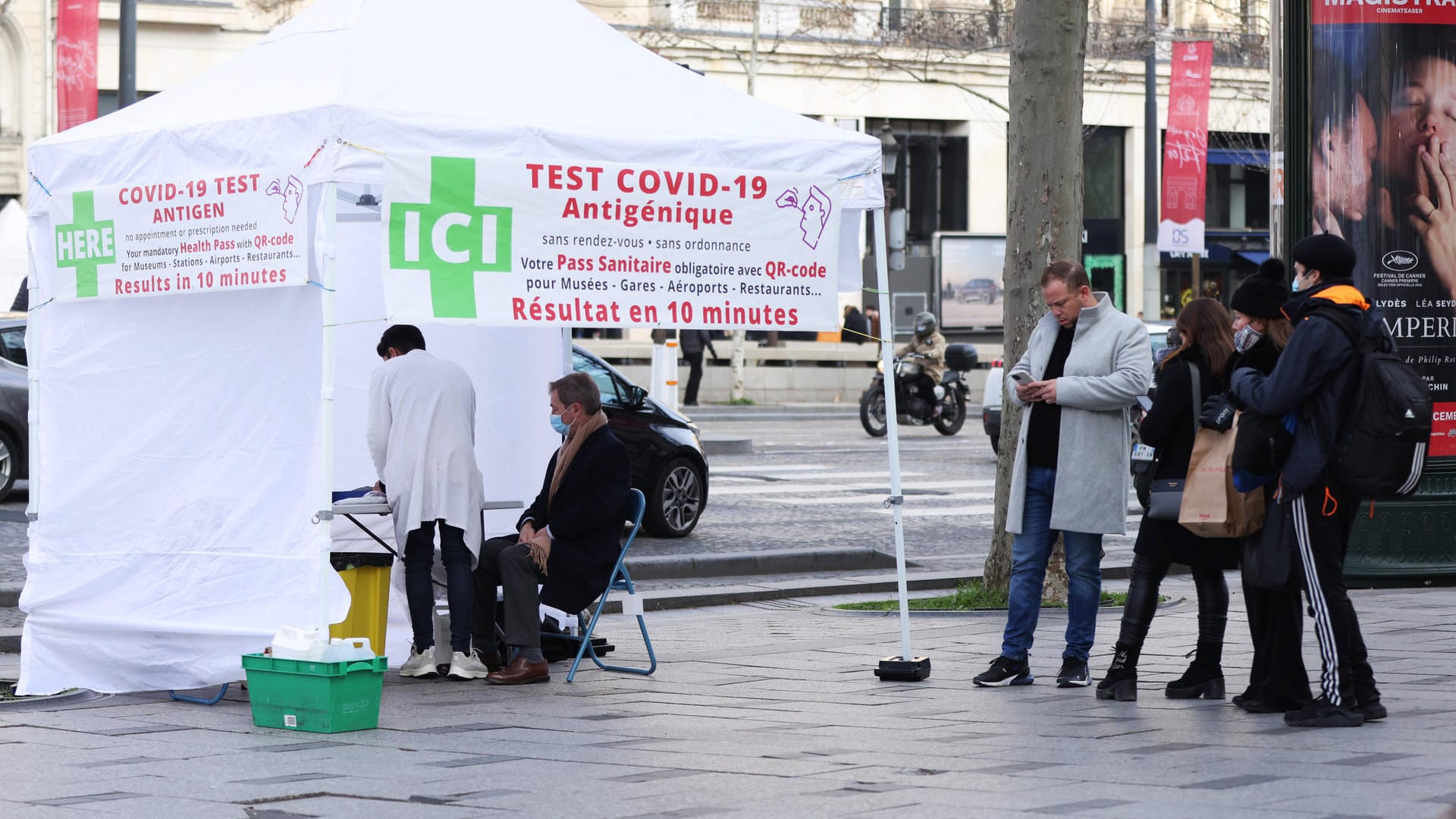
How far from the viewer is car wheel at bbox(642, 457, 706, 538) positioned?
619 inches

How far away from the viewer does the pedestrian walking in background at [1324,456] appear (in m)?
7.28

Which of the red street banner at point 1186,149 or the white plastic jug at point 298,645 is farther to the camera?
the red street banner at point 1186,149

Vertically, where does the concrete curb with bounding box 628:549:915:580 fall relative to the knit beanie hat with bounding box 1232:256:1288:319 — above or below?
below

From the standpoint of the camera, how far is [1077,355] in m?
8.41

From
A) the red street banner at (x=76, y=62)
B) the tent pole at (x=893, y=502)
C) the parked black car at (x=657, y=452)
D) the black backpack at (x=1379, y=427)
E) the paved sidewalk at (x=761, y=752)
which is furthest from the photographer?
the red street banner at (x=76, y=62)

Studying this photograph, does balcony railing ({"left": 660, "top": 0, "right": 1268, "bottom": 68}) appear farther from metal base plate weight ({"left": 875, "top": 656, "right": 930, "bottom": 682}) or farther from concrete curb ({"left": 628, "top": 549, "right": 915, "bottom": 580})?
metal base plate weight ({"left": 875, "top": 656, "right": 930, "bottom": 682})

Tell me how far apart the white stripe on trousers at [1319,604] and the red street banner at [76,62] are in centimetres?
1646

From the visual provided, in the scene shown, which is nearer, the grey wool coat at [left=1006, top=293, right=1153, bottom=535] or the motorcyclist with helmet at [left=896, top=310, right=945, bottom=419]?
the grey wool coat at [left=1006, top=293, right=1153, bottom=535]

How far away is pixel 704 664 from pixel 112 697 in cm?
265

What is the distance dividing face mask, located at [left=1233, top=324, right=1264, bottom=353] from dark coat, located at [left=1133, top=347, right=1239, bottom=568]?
0.28 metres

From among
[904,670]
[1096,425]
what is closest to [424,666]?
[904,670]

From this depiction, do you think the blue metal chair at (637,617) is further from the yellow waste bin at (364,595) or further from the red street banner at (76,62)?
the red street banner at (76,62)

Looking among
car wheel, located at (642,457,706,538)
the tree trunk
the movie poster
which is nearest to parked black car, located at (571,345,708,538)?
car wheel, located at (642,457,706,538)

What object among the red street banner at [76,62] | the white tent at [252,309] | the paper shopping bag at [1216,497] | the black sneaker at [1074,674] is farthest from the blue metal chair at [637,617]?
the red street banner at [76,62]
